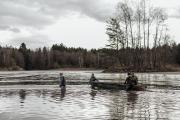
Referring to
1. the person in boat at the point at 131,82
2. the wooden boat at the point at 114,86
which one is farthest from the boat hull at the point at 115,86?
the person in boat at the point at 131,82

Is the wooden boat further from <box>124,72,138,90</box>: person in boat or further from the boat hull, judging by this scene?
<box>124,72,138,90</box>: person in boat

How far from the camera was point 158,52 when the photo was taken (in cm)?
11962

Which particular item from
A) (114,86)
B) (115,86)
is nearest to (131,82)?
(115,86)

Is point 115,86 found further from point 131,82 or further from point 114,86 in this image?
point 131,82

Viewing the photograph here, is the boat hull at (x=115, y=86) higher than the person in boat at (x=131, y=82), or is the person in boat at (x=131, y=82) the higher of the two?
the person in boat at (x=131, y=82)

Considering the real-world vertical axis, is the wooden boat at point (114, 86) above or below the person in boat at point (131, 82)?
below

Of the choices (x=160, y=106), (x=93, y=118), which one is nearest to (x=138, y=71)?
(x=160, y=106)

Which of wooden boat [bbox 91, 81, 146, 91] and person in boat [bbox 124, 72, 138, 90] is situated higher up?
person in boat [bbox 124, 72, 138, 90]

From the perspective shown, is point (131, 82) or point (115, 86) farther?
point (115, 86)

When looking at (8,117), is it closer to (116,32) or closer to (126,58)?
(126,58)

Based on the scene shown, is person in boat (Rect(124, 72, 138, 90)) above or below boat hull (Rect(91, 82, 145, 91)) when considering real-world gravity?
above

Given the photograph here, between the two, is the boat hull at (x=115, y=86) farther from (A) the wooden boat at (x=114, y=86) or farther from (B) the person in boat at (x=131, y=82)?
(B) the person in boat at (x=131, y=82)

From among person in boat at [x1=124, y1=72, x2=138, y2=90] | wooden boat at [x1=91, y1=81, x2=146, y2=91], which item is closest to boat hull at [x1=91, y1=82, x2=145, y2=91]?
wooden boat at [x1=91, y1=81, x2=146, y2=91]

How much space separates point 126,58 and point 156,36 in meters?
10.7
